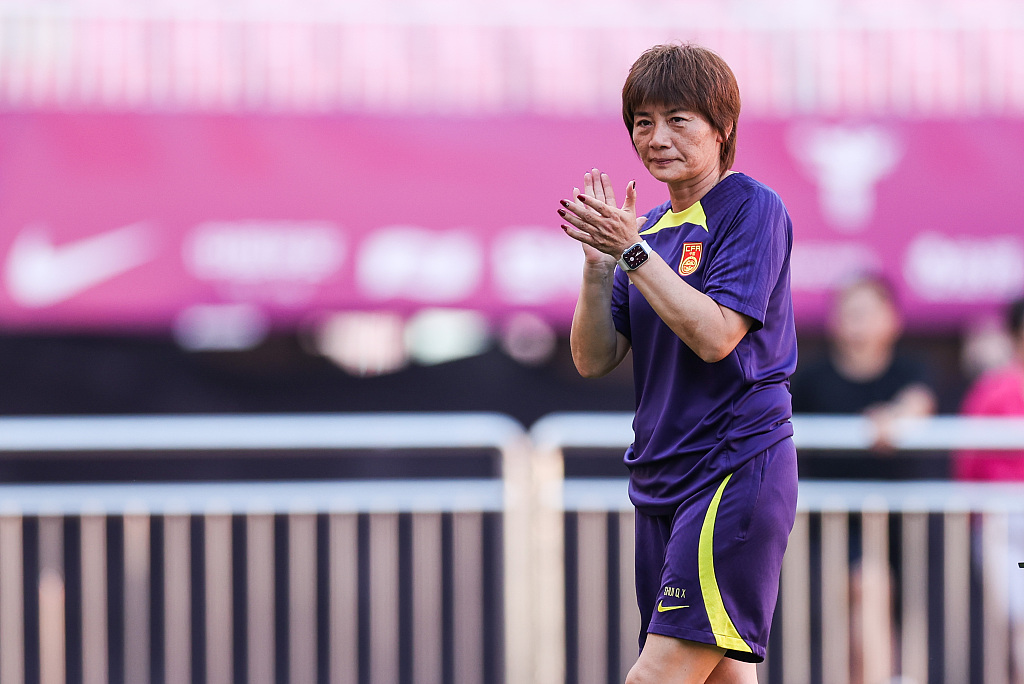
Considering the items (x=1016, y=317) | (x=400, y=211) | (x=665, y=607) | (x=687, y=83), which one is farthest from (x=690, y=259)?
(x=1016, y=317)

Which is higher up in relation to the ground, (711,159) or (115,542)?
(711,159)

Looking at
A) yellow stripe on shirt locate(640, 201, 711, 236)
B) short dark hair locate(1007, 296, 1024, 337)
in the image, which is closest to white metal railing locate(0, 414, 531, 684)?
yellow stripe on shirt locate(640, 201, 711, 236)

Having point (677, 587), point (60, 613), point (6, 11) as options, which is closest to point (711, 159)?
point (677, 587)

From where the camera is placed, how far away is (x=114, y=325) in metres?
5.24

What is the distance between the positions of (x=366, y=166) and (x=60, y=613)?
253cm

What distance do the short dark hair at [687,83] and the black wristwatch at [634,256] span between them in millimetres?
340

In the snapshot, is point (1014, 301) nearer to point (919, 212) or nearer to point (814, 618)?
point (919, 212)

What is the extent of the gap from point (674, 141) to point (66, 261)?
385 cm

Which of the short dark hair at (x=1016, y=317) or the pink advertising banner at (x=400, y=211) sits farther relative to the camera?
the pink advertising banner at (x=400, y=211)

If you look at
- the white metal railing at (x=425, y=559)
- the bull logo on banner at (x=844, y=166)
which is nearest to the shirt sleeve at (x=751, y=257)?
the white metal railing at (x=425, y=559)

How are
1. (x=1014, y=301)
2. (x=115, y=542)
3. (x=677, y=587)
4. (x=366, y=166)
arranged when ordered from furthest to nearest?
(x=366, y=166)
(x=1014, y=301)
(x=115, y=542)
(x=677, y=587)

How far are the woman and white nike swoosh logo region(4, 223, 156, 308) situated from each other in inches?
139

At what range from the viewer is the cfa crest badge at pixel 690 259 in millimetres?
2322

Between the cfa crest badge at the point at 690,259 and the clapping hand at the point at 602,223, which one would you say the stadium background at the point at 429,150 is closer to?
the cfa crest badge at the point at 690,259
